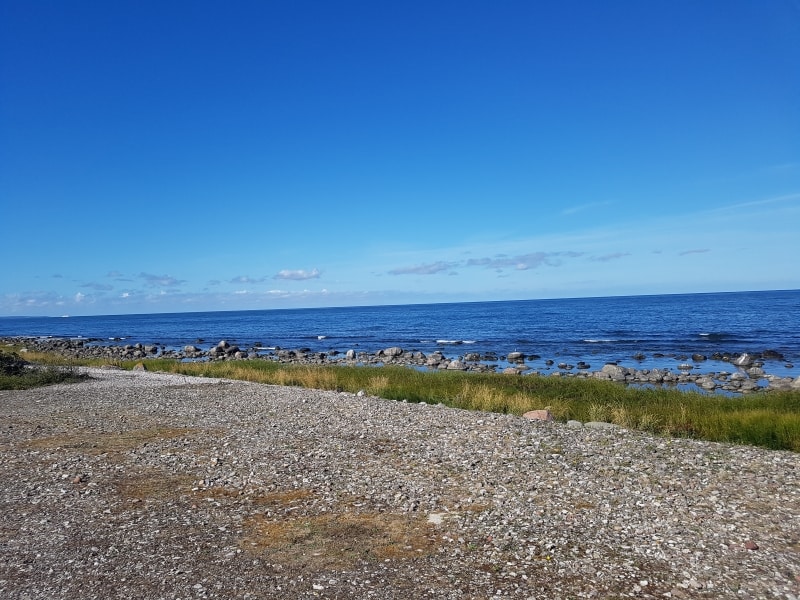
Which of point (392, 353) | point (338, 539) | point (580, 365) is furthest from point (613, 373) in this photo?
point (338, 539)

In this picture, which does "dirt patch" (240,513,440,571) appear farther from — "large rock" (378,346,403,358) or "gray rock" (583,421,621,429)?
"large rock" (378,346,403,358)

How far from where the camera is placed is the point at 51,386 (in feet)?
82.9

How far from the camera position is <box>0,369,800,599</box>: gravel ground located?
6.54 metres

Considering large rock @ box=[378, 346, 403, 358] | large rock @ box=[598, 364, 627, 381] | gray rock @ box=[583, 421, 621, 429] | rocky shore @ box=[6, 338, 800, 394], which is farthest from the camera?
large rock @ box=[378, 346, 403, 358]

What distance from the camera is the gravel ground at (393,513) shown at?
21.5 feet

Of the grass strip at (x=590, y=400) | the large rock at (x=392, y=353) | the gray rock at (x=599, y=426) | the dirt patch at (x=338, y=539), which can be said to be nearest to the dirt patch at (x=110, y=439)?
the dirt patch at (x=338, y=539)

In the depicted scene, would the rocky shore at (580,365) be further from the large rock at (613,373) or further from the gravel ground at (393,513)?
the gravel ground at (393,513)

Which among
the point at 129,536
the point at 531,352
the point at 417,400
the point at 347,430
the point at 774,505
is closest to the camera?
the point at 129,536

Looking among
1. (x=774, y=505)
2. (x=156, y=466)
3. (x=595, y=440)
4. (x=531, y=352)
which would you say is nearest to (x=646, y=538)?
(x=774, y=505)

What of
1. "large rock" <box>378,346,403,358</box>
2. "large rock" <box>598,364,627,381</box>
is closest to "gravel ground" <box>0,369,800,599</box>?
"large rock" <box>598,364,627,381</box>

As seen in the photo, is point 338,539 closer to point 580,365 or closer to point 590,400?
point 590,400

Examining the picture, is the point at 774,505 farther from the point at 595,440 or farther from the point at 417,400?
the point at 417,400

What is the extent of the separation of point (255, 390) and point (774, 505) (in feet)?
62.5

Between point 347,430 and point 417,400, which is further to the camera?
point 417,400
